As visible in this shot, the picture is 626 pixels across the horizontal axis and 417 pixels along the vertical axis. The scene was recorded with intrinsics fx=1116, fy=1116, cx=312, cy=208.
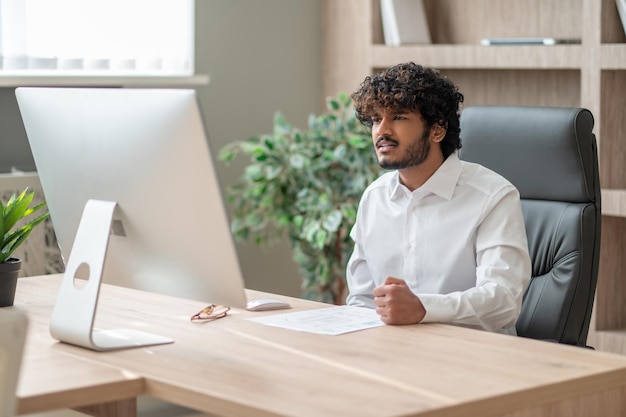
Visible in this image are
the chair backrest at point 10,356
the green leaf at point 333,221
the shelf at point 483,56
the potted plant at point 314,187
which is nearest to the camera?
the chair backrest at point 10,356

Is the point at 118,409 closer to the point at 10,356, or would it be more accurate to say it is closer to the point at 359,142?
the point at 10,356

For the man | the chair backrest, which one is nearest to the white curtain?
the man

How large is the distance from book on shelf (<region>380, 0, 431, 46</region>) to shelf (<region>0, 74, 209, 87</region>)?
0.76 meters

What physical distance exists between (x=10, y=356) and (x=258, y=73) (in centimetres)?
342

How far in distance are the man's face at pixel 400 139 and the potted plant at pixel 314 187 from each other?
5.04ft

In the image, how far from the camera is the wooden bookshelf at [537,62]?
3.70 meters

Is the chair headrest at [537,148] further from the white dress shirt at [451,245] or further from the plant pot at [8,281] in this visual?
the plant pot at [8,281]

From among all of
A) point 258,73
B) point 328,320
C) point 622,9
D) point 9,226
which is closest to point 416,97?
point 328,320

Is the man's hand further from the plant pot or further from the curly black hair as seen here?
the plant pot

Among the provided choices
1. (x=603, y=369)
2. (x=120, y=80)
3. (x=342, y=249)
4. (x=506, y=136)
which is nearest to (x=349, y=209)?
(x=342, y=249)

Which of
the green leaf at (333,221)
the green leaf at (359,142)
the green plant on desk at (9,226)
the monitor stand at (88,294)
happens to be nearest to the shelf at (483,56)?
the green leaf at (359,142)

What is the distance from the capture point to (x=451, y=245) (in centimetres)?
246

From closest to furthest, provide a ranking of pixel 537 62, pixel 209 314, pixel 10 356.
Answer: pixel 10 356
pixel 209 314
pixel 537 62

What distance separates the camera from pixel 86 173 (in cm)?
210
